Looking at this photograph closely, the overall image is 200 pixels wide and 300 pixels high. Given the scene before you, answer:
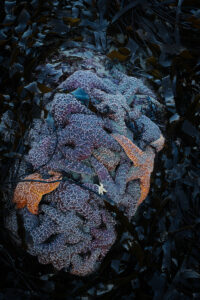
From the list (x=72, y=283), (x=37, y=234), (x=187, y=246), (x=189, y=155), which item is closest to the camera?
(x=37, y=234)

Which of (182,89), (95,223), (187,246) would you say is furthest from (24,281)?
(182,89)

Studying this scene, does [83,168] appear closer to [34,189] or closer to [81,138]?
[81,138]

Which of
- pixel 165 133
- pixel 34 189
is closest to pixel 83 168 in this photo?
pixel 34 189

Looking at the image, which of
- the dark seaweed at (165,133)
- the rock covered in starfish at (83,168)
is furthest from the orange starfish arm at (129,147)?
the dark seaweed at (165,133)

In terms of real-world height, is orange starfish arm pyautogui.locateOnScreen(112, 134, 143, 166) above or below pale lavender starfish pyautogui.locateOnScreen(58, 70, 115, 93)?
below

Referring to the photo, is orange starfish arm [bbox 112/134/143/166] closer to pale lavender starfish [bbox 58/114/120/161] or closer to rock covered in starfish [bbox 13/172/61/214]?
pale lavender starfish [bbox 58/114/120/161]

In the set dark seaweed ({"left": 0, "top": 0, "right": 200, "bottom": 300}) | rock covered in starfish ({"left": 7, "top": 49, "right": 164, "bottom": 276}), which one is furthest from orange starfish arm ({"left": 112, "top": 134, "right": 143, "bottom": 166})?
dark seaweed ({"left": 0, "top": 0, "right": 200, "bottom": 300})

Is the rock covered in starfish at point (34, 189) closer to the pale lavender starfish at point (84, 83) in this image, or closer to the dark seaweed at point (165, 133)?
the dark seaweed at point (165, 133)

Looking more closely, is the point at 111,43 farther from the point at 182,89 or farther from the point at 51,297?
the point at 51,297
